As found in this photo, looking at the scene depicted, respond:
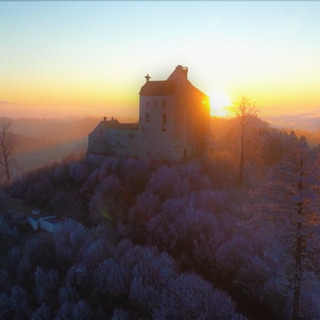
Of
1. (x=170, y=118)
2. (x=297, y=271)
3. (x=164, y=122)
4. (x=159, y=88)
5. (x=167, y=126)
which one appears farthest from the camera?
(x=159, y=88)

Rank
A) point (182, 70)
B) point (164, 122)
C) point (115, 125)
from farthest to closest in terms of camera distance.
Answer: point (115, 125) → point (182, 70) → point (164, 122)

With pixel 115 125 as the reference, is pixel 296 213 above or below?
below

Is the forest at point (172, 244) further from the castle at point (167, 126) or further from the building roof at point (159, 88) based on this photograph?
the building roof at point (159, 88)

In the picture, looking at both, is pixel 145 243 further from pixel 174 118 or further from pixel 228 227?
pixel 174 118

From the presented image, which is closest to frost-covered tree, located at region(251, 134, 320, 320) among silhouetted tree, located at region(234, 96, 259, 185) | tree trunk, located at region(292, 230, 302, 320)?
tree trunk, located at region(292, 230, 302, 320)

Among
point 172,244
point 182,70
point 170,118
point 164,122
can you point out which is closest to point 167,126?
point 164,122

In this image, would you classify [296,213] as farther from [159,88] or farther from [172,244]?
[159,88]

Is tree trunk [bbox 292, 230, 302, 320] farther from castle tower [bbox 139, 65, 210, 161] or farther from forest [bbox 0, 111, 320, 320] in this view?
castle tower [bbox 139, 65, 210, 161]
